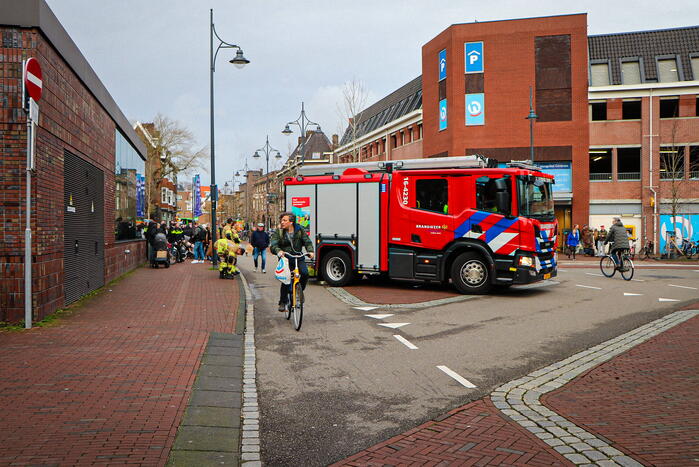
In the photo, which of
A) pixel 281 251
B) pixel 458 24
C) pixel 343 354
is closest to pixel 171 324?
pixel 281 251

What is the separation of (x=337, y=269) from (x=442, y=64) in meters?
26.2

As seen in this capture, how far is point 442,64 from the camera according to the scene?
125 ft

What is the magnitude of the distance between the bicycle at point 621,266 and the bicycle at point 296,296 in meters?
11.2

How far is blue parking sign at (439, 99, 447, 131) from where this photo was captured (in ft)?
124

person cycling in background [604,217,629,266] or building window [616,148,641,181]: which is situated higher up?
building window [616,148,641,181]

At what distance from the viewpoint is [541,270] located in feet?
43.5

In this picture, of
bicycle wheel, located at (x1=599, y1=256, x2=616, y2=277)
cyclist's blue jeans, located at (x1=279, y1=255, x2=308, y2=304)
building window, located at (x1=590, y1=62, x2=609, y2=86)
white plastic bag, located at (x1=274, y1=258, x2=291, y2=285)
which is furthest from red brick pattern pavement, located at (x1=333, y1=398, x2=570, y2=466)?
building window, located at (x1=590, y1=62, x2=609, y2=86)

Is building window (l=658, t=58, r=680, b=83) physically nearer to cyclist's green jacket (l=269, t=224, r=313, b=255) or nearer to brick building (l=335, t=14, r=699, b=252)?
brick building (l=335, t=14, r=699, b=252)

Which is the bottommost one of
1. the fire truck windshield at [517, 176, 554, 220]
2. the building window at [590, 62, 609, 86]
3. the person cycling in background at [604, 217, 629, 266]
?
the person cycling in background at [604, 217, 629, 266]

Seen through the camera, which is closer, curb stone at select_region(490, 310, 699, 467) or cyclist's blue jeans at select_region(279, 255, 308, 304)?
curb stone at select_region(490, 310, 699, 467)

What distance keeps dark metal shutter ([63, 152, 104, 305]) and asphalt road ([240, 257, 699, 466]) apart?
11.1 feet

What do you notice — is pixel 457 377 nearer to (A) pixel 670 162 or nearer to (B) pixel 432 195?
(B) pixel 432 195

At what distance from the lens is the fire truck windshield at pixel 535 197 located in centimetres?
1297

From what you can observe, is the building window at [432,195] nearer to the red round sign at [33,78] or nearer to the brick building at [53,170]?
the brick building at [53,170]
